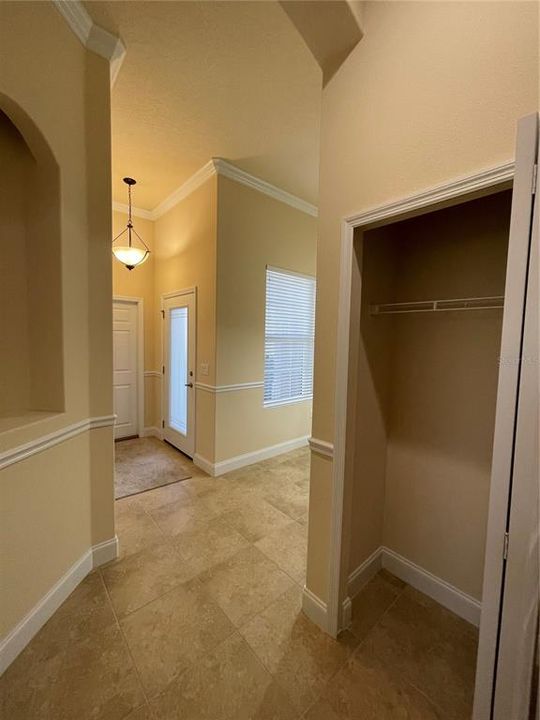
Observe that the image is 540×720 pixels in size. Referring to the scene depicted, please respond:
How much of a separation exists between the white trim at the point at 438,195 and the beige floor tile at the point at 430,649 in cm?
209

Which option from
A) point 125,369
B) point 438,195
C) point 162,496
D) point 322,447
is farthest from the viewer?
point 125,369

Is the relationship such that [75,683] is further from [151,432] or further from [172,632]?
[151,432]

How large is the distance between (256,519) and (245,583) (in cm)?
70

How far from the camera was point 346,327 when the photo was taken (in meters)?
1.44

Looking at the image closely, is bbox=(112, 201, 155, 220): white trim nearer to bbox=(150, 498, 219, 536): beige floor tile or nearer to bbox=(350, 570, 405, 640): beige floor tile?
bbox=(150, 498, 219, 536): beige floor tile

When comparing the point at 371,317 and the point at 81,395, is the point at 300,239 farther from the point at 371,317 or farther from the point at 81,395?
the point at 81,395

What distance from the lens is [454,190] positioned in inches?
43.0

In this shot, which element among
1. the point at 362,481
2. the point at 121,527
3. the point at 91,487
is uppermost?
the point at 362,481

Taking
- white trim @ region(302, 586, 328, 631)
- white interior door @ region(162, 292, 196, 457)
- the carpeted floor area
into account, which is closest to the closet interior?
white trim @ region(302, 586, 328, 631)

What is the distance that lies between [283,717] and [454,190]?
7.15ft

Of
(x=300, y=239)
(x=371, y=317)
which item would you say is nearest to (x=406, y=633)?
(x=371, y=317)

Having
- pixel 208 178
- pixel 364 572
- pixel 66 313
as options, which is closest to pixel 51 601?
pixel 66 313

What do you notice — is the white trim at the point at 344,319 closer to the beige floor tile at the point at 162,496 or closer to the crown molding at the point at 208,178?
the beige floor tile at the point at 162,496

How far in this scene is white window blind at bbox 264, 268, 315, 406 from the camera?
12.9 ft
